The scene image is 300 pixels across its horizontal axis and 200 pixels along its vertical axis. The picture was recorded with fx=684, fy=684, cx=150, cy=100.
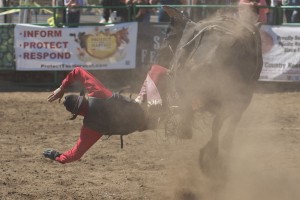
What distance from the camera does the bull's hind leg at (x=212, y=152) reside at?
652 cm

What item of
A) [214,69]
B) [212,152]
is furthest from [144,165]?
[214,69]

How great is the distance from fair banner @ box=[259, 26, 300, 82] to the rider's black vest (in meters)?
6.48

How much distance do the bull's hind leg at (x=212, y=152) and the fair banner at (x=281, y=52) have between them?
20.1 ft

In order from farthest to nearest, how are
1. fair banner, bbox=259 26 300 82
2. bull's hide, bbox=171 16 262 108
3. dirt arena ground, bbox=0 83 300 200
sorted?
fair banner, bbox=259 26 300 82 < dirt arena ground, bbox=0 83 300 200 < bull's hide, bbox=171 16 262 108

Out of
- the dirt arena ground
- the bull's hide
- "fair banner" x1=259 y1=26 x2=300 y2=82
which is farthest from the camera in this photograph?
"fair banner" x1=259 y1=26 x2=300 y2=82

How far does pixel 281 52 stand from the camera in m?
12.4

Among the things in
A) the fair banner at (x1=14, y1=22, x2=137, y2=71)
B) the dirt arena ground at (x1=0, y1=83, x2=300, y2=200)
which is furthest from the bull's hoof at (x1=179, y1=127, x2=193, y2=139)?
the fair banner at (x1=14, y1=22, x2=137, y2=71)

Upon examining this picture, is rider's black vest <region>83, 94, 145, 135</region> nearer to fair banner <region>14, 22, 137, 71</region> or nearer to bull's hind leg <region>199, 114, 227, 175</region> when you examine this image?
bull's hind leg <region>199, 114, 227, 175</region>

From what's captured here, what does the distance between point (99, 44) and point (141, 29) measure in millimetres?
838

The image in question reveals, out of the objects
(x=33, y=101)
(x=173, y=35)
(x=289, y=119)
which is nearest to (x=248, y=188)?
(x=173, y=35)

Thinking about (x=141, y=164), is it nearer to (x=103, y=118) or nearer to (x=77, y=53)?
(x=103, y=118)

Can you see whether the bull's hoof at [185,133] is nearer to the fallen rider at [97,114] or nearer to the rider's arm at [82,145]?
the fallen rider at [97,114]

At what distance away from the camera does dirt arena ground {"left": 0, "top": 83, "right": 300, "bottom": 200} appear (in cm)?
649

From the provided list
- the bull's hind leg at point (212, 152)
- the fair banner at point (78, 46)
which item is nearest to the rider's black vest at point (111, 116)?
the bull's hind leg at point (212, 152)
